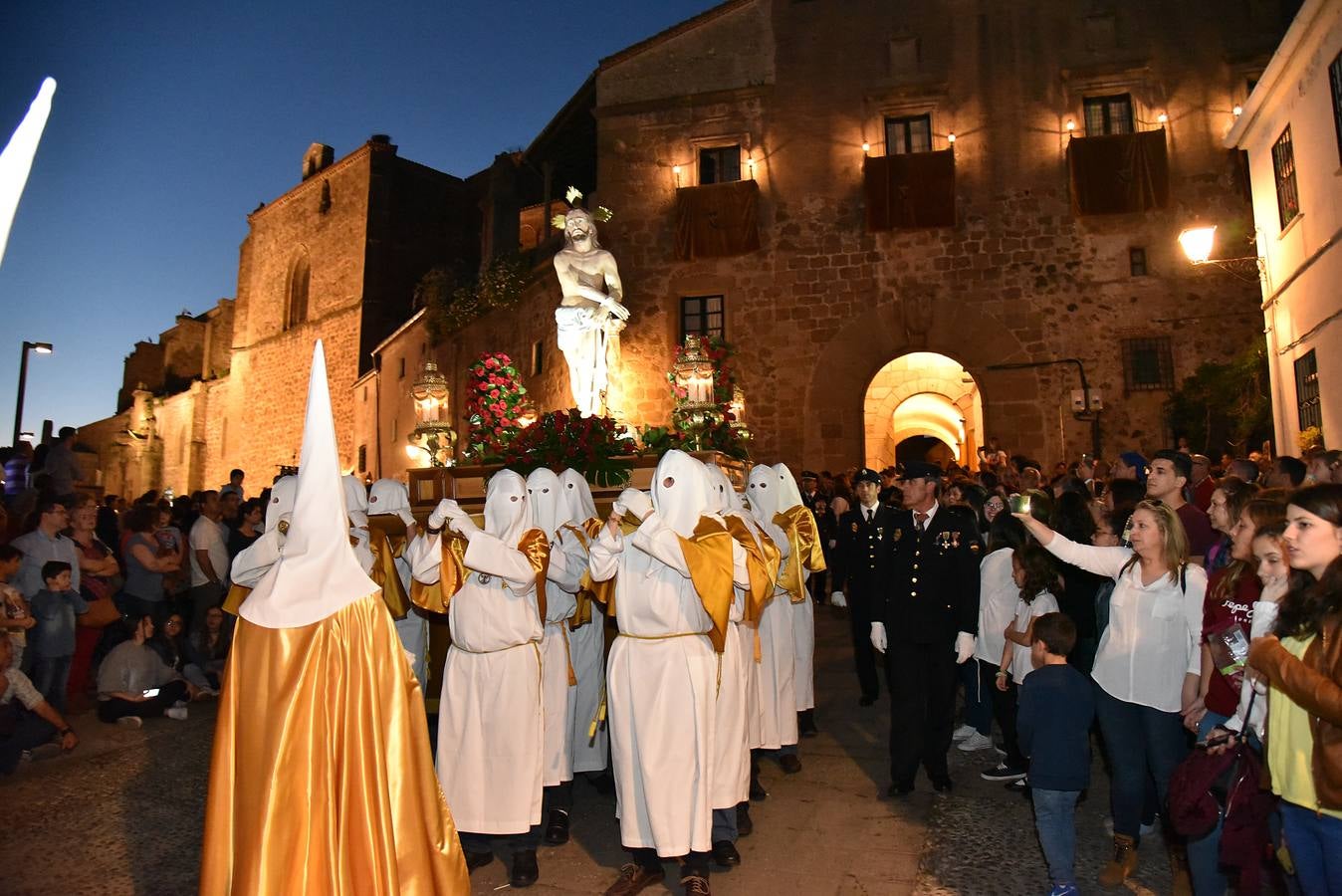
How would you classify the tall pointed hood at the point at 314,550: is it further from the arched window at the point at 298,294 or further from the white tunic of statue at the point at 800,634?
the arched window at the point at 298,294

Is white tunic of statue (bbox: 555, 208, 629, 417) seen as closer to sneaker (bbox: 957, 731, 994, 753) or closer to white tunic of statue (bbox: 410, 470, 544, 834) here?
sneaker (bbox: 957, 731, 994, 753)

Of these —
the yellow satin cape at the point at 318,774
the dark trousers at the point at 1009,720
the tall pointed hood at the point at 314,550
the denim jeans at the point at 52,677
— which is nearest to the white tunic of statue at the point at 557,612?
the yellow satin cape at the point at 318,774

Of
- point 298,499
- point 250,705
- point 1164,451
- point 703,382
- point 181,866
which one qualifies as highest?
point 703,382

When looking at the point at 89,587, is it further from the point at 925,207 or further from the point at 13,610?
the point at 925,207

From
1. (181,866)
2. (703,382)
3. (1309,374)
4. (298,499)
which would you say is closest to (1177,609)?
(298,499)

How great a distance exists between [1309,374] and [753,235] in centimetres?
1037

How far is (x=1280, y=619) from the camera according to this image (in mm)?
3059

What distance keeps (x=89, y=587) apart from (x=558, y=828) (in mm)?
6036

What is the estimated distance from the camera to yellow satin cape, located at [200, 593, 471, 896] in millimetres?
3041

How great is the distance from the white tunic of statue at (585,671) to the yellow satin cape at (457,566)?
869 mm

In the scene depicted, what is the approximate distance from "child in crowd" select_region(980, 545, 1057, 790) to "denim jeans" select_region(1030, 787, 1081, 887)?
1265mm

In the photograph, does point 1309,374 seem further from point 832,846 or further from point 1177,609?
point 832,846

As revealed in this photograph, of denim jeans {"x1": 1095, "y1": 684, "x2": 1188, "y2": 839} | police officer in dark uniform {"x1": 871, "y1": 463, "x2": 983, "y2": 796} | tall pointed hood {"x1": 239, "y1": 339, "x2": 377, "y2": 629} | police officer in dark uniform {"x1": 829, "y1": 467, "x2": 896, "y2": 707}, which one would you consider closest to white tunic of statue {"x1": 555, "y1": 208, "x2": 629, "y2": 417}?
police officer in dark uniform {"x1": 829, "y1": 467, "x2": 896, "y2": 707}

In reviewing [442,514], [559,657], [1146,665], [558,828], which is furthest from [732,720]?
[1146,665]
